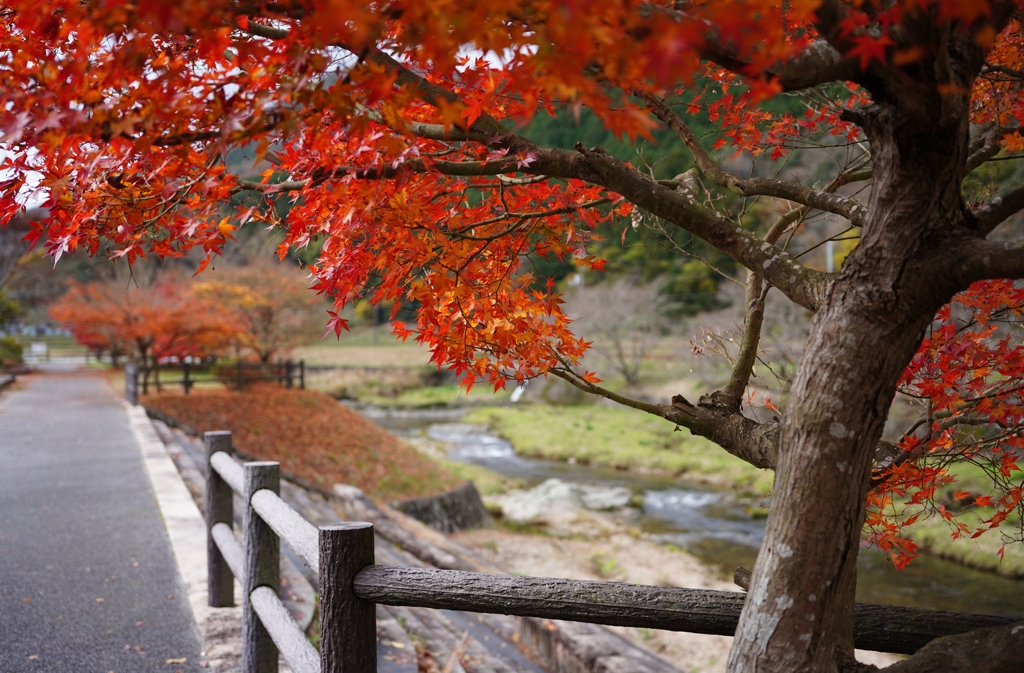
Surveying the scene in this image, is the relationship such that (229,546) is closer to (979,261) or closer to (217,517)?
(217,517)

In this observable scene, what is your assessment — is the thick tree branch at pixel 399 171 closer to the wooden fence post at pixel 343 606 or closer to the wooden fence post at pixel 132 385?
the wooden fence post at pixel 343 606

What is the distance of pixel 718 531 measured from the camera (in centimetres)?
1261

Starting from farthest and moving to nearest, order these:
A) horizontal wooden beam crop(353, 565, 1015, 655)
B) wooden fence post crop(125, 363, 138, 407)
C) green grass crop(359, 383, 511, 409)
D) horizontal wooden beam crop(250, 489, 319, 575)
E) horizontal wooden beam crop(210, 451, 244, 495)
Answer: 1. green grass crop(359, 383, 511, 409)
2. wooden fence post crop(125, 363, 138, 407)
3. horizontal wooden beam crop(210, 451, 244, 495)
4. horizontal wooden beam crop(250, 489, 319, 575)
5. horizontal wooden beam crop(353, 565, 1015, 655)

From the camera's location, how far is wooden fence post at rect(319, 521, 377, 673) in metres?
2.39

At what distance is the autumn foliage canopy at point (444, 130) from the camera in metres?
1.20

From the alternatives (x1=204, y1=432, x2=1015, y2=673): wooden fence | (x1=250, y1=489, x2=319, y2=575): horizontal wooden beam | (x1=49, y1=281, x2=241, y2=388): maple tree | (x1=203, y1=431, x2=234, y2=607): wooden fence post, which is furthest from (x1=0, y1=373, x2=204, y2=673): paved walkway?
(x1=49, y1=281, x2=241, y2=388): maple tree

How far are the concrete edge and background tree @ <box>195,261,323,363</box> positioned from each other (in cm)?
886

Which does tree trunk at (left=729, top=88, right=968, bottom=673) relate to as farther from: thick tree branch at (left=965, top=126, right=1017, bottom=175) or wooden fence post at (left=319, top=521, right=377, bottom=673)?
wooden fence post at (left=319, top=521, right=377, bottom=673)

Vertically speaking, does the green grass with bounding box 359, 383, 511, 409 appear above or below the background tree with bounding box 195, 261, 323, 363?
below

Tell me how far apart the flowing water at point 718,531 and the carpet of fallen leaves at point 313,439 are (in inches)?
140

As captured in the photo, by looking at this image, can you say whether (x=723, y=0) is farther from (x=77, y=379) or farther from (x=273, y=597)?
(x=77, y=379)

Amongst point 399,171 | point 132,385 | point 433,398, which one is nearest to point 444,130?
point 399,171

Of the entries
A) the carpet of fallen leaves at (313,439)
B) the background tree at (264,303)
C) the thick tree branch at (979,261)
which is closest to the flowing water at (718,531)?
the carpet of fallen leaves at (313,439)

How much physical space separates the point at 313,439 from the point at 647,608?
1381cm
